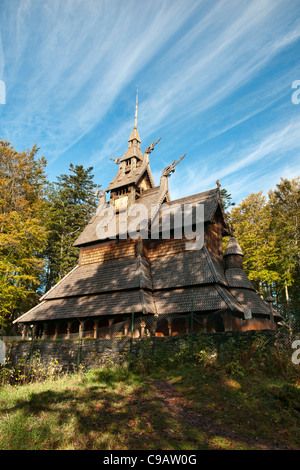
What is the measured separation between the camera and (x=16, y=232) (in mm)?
24828

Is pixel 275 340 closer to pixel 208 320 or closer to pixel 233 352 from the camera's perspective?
pixel 233 352

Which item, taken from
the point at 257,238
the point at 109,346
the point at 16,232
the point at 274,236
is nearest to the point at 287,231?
the point at 274,236

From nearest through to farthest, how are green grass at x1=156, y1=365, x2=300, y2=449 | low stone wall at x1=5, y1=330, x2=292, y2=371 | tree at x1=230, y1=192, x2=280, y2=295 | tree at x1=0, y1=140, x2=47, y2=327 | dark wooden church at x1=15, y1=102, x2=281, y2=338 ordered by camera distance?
green grass at x1=156, y1=365, x2=300, y2=449 < low stone wall at x1=5, y1=330, x2=292, y2=371 < dark wooden church at x1=15, y1=102, x2=281, y2=338 < tree at x1=0, y1=140, x2=47, y2=327 < tree at x1=230, y1=192, x2=280, y2=295

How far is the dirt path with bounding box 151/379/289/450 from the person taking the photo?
6.98 meters

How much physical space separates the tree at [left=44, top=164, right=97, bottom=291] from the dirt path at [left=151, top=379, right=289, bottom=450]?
Result: 26343mm

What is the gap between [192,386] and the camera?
10648mm

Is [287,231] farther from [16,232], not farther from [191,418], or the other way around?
[191,418]

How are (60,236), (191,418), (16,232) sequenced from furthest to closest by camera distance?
(60,236) < (16,232) < (191,418)

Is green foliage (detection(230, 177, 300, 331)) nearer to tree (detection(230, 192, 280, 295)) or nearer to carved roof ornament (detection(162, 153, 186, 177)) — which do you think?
tree (detection(230, 192, 280, 295))

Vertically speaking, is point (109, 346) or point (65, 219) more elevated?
point (65, 219)

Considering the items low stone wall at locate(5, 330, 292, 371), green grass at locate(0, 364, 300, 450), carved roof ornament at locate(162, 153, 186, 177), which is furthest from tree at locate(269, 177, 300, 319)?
green grass at locate(0, 364, 300, 450)

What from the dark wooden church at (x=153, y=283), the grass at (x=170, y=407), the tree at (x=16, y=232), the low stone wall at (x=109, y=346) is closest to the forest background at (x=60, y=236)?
the tree at (x=16, y=232)

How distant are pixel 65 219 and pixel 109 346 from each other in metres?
27.5

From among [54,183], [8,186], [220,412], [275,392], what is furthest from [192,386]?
[54,183]
